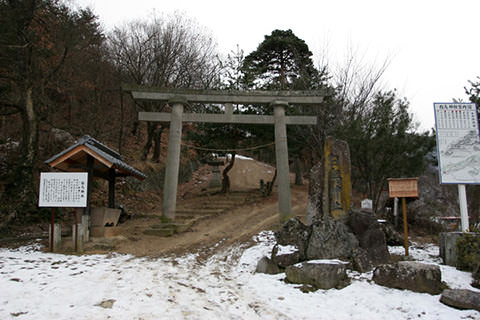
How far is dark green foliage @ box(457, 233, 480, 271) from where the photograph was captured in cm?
554

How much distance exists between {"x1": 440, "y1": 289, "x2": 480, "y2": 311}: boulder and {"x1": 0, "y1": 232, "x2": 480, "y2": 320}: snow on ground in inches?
4.0

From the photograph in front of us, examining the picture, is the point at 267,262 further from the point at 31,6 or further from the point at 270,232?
the point at 31,6

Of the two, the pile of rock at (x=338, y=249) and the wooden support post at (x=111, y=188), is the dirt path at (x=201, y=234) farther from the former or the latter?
the pile of rock at (x=338, y=249)

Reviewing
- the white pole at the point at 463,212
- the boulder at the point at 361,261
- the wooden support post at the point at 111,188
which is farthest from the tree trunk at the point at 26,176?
the white pole at the point at 463,212

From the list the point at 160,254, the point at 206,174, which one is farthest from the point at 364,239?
the point at 206,174

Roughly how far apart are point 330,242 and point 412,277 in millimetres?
1623

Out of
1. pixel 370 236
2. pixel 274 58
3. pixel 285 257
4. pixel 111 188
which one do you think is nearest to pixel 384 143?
pixel 370 236

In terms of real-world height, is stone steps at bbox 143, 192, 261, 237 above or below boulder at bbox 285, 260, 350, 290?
above

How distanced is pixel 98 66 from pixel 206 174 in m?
11.0

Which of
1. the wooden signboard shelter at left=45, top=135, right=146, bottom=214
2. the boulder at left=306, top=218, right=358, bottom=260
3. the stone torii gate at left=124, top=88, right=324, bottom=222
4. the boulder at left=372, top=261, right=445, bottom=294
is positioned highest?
the stone torii gate at left=124, top=88, right=324, bottom=222

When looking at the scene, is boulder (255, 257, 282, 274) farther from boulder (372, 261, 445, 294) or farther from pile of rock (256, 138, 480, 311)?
boulder (372, 261, 445, 294)

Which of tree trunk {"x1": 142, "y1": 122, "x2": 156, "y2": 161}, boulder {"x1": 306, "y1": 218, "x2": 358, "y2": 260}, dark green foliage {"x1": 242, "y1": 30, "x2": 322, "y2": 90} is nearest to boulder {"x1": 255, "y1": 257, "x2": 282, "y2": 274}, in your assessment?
boulder {"x1": 306, "y1": 218, "x2": 358, "y2": 260}

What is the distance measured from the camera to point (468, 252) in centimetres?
569

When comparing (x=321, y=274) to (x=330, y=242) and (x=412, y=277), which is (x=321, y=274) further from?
(x=412, y=277)
